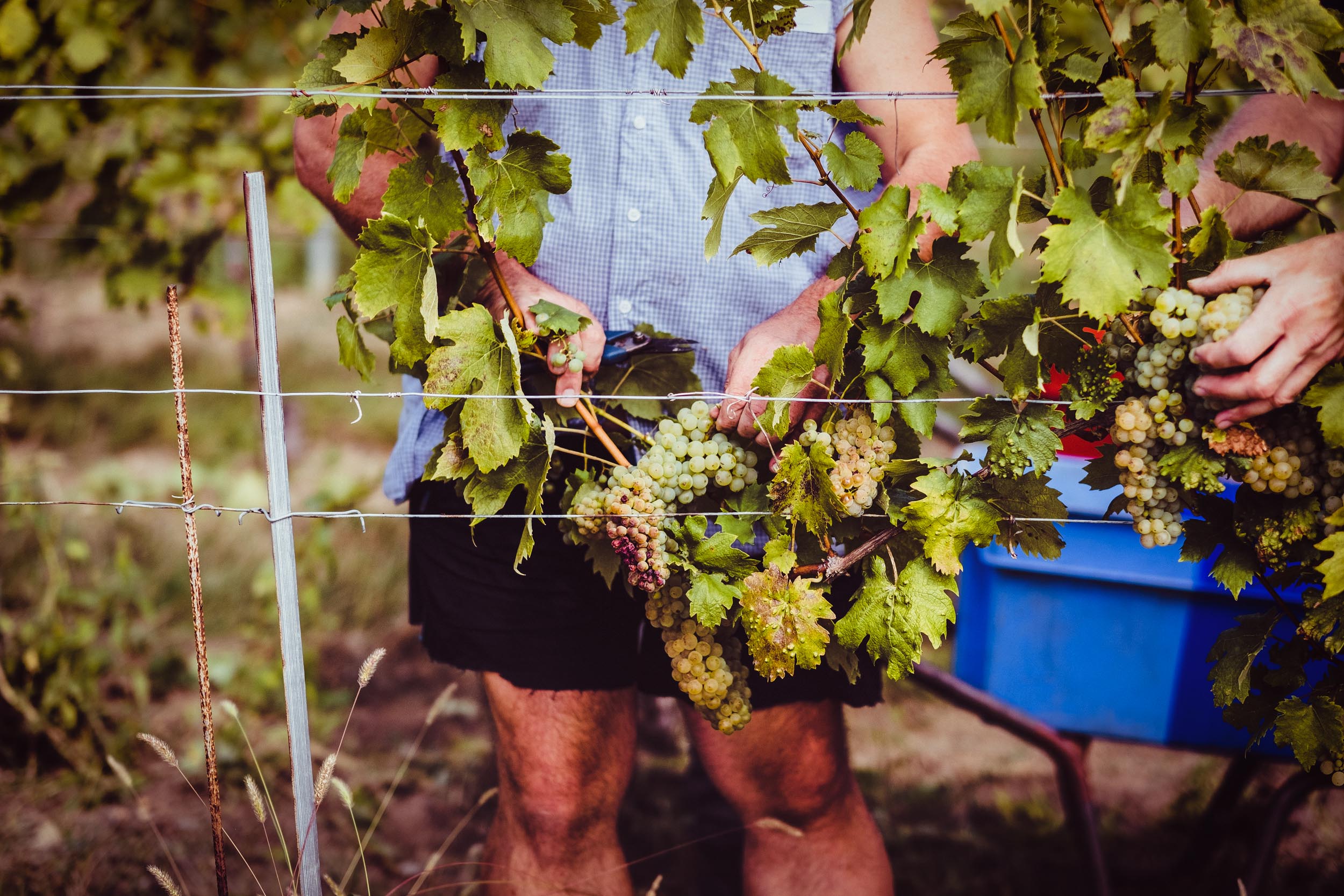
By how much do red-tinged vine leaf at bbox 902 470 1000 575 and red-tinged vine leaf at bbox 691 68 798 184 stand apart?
44 cm

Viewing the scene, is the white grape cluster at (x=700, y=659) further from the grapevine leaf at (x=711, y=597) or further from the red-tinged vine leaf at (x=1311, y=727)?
the red-tinged vine leaf at (x=1311, y=727)

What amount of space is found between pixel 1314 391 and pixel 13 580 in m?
3.98

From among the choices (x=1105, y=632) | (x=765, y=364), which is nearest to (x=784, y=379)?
(x=765, y=364)

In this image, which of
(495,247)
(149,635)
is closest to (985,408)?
(495,247)

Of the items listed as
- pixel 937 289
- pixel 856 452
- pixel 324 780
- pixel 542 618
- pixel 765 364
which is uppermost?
pixel 937 289

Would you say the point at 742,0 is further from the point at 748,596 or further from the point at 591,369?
the point at 748,596

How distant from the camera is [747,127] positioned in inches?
45.7

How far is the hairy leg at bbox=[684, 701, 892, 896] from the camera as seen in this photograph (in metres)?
1.82

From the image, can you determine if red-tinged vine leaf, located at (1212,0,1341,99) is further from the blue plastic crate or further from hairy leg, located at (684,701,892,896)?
hairy leg, located at (684,701,892,896)

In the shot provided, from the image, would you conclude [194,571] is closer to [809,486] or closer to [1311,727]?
[809,486]

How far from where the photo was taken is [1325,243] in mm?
1060

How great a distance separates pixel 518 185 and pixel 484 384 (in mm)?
263

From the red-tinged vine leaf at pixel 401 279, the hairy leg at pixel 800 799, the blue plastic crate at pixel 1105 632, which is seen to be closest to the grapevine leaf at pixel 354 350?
the red-tinged vine leaf at pixel 401 279

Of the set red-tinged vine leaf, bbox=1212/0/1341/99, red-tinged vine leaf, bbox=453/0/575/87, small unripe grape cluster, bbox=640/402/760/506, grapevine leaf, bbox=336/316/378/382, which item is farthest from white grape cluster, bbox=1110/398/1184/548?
grapevine leaf, bbox=336/316/378/382
